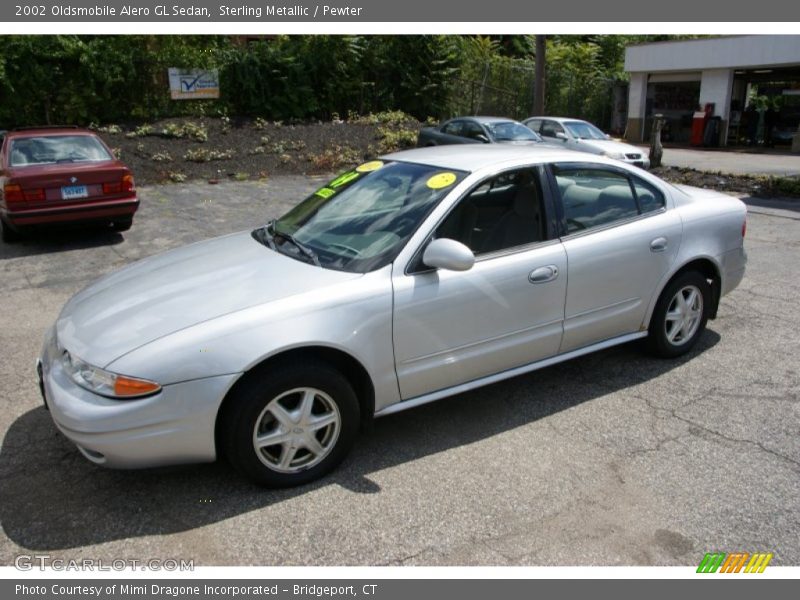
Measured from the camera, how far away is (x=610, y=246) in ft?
14.0

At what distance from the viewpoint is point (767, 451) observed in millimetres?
3717

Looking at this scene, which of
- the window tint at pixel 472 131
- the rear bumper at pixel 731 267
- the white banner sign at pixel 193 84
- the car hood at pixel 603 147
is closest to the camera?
the rear bumper at pixel 731 267

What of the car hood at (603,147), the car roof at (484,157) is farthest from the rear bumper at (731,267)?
the car hood at (603,147)

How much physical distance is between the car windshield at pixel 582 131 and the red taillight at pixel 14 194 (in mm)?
12608

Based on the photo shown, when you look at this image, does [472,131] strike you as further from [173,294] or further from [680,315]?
[173,294]

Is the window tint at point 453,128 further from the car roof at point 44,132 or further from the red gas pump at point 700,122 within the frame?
the red gas pump at point 700,122

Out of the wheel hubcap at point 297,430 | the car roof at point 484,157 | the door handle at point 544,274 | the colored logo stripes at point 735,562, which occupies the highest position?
the car roof at point 484,157

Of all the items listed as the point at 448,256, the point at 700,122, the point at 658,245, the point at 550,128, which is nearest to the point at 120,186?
the point at 448,256

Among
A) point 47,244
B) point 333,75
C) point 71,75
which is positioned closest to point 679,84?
point 333,75

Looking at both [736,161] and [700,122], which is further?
[700,122]

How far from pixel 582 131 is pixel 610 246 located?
13682mm

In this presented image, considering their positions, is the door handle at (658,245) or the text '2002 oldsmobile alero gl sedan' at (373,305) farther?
the door handle at (658,245)

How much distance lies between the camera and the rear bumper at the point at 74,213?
8242 millimetres

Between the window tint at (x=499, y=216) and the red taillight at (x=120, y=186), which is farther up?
the window tint at (x=499, y=216)
